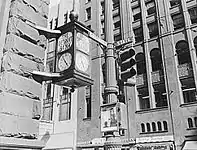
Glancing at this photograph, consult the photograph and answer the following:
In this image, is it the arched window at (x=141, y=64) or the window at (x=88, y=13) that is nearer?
the arched window at (x=141, y=64)

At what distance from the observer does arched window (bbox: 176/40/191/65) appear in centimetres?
1929

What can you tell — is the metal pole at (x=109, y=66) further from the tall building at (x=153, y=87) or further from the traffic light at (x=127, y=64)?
the tall building at (x=153, y=87)

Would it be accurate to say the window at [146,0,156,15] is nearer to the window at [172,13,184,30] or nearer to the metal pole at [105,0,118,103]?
the window at [172,13,184,30]

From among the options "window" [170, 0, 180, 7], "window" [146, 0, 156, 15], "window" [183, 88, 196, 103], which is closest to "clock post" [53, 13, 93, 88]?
"window" [183, 88, 196, 103]

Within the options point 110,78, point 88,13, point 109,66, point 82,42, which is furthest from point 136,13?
point 82,42

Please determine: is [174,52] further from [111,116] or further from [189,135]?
[111,116]

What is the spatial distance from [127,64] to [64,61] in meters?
1.76

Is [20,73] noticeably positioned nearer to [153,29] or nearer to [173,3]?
[153,29]

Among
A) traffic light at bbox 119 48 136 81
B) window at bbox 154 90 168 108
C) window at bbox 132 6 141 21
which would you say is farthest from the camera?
window at bbox 132 6 141 21

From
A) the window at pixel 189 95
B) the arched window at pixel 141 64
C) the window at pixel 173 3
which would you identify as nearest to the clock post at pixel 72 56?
the window at pixel 189 95

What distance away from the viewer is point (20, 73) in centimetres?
241

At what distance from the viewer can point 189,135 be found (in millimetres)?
17094

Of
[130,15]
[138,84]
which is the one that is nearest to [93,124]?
[138,84]

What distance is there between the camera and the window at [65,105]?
990 inches
